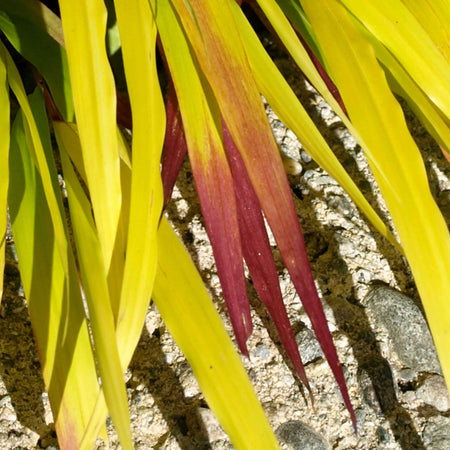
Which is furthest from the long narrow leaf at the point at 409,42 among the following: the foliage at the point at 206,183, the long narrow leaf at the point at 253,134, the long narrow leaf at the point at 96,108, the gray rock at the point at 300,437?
the gray rock at the point at 300,437

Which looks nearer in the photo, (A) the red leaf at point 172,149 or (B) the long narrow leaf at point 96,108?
(B) the long narrow leaf at point 96,108

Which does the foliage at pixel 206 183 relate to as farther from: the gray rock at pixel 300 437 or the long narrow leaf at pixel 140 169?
the gray rock at pixel 300 437

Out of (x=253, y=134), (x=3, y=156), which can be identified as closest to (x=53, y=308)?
(x=3, y=156)

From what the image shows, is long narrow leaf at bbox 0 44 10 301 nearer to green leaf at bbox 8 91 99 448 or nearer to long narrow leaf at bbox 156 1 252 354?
green leaf at bbox 8 91 99 448

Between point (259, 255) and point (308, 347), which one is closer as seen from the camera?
point (259, 255)

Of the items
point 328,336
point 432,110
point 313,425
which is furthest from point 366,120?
point 313,425

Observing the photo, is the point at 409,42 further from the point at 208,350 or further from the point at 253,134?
the point at 208,350
